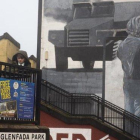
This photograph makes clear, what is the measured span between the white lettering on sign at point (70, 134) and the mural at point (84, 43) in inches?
77.0

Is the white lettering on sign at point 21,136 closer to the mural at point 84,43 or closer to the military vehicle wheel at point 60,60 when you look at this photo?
the mural at point 84,43

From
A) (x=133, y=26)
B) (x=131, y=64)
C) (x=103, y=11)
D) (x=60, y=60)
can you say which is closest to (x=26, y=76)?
(x=60, y=60)

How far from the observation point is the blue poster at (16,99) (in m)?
7.14

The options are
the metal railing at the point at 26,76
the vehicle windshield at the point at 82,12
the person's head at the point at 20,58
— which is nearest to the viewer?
the metal railing at the point at 26,76

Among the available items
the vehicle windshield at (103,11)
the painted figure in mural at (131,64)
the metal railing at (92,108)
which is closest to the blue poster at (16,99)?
the metal railing at (92,108)

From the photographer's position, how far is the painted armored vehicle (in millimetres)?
19109

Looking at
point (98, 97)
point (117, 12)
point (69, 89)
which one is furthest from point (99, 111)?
point (117, 12)

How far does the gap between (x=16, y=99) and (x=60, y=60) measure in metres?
12.1

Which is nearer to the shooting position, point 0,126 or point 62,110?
point 0,126

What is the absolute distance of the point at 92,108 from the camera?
60.5 feet

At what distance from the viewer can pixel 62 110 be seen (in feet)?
60.9

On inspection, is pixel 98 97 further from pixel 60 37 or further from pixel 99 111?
pixel 60 37

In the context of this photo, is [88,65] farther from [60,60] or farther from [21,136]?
[21,136]

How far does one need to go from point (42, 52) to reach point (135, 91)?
4.98 metres
